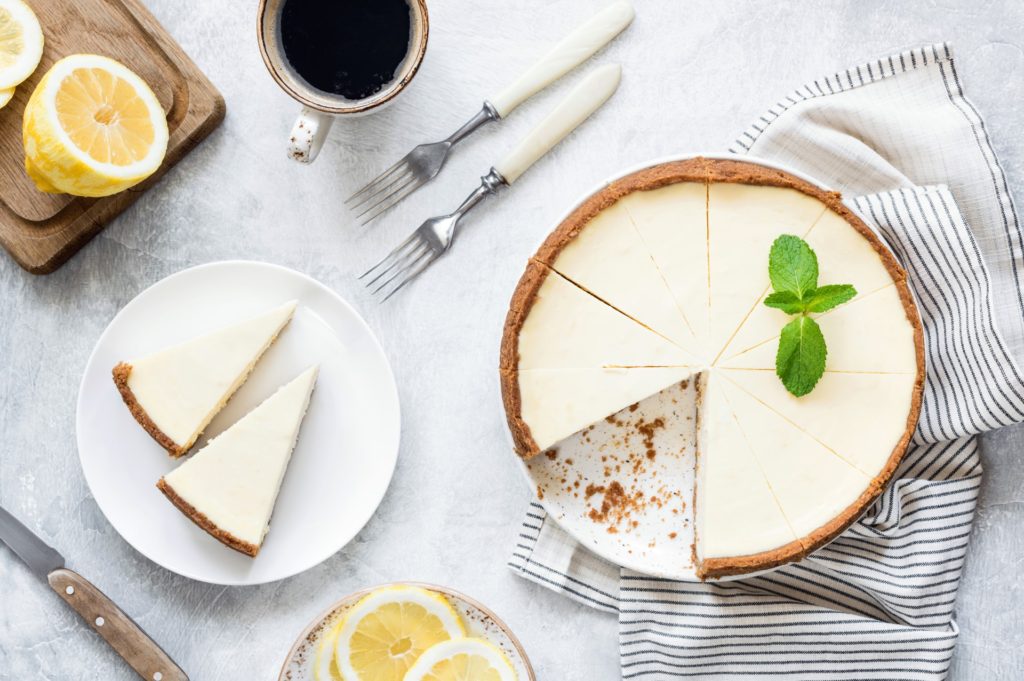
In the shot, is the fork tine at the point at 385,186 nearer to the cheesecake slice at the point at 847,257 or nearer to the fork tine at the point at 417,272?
the fork tine at the point at 417,272

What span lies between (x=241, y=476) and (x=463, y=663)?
0.87 metres

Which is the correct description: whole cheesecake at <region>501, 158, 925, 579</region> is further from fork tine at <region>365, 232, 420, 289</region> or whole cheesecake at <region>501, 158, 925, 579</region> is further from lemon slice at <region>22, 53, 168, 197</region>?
lemon slice at <region>22, 53, 168, 197</region>

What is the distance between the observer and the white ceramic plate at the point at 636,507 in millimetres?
2510

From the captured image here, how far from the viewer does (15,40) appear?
2516 mm

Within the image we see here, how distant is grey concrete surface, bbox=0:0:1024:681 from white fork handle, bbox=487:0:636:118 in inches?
2.6

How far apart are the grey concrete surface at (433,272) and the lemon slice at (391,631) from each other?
16 cm

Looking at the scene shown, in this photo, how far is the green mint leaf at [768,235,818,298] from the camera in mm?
2252

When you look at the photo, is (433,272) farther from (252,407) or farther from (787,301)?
(787,301)

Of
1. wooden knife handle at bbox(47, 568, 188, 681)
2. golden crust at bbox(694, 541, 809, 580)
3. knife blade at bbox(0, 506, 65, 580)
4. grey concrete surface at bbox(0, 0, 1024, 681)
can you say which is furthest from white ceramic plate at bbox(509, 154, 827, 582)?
knife blade at bbox(0, 506, 65, 580)

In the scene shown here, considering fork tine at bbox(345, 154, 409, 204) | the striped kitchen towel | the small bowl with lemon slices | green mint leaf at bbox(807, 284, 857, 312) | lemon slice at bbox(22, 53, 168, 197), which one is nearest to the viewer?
green mint leaf at bbox(807, 284, 857, 312)

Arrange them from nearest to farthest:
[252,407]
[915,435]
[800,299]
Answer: [800,299] → [915,435] → [252,407]

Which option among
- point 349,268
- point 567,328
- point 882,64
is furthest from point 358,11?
point 882,64

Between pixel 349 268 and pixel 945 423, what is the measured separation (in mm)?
1859

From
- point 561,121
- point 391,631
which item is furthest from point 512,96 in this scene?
point 391,631
